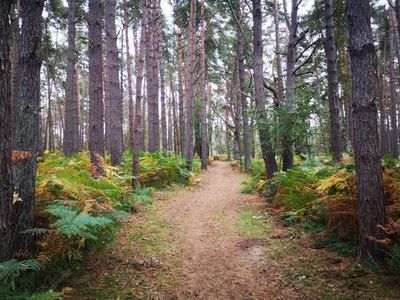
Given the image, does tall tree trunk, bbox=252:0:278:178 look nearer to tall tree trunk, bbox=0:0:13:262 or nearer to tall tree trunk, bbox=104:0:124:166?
tall tree trunk, bbox=104:0:124:166

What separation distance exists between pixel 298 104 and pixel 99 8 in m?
6.28

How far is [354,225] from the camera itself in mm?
4805

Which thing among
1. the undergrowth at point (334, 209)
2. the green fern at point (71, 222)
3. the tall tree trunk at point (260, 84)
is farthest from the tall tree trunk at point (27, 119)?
the tall tree trunk at point (260, 84)

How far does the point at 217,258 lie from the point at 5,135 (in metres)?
3.35

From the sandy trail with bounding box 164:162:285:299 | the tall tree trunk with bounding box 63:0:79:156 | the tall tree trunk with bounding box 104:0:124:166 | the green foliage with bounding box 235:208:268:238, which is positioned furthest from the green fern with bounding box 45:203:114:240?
the tall tree trunk with bounding box 63:0:79:156

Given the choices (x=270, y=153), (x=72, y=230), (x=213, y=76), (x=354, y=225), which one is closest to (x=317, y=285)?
(x=354, y=225)

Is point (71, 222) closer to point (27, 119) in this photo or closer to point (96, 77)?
point (27, 119)

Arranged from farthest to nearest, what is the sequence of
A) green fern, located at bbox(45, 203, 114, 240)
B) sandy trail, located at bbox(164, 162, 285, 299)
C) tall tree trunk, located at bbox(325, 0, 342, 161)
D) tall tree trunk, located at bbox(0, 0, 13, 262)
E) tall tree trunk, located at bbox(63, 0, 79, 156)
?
tall tree trunk, located at bbox(63, 0, 79, 156) → tall tree trunk, located at bbox(325, 0, 342, 161) → sandy trail, located at bbox(164, 162, 285, 299) → green fern, located at bbox(45, 203, 114, 240) → tall tree trunk, located at bbox(0, 0, 13, 262)

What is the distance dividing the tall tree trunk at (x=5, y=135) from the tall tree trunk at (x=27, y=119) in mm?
381

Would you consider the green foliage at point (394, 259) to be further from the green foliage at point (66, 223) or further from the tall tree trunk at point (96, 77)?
the tall tree trunk at point (96, 77)

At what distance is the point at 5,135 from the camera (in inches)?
127

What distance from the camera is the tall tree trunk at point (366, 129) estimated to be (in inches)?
168

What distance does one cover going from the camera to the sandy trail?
4059 millimetres

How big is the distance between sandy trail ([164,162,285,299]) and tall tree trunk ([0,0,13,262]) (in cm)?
200
